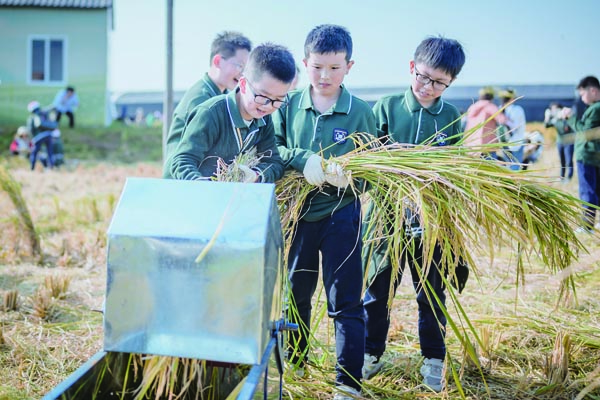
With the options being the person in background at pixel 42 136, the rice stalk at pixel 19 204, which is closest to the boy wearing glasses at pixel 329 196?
the rice stalk at pixel 19 204

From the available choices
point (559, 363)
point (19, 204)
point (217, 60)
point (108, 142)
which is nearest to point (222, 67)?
point (217, 60)

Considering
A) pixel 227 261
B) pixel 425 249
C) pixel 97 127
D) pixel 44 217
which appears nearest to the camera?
pixel 227 261

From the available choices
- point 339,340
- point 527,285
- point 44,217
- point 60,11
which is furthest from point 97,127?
point 339,340

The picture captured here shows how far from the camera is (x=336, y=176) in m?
2.77

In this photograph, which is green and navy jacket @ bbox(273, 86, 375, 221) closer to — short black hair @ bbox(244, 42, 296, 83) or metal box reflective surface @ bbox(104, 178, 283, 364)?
short black hair @ bbox(244, 42, 296, 83)

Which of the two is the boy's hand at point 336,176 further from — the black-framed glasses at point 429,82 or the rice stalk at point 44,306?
the rice stalk at point 44,306

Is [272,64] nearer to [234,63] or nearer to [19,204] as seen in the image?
[234,63]

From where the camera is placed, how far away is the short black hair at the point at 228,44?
13.1ft

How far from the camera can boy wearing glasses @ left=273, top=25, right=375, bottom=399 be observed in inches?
111

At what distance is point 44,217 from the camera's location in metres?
7.86

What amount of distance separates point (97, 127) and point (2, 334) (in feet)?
64.6

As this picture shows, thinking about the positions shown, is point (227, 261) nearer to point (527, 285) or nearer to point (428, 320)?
point (428, 320)

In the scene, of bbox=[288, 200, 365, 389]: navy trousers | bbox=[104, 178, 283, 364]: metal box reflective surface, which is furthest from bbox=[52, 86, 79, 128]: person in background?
bbox=[104, 178, 283, 364]: metal box reflective surface

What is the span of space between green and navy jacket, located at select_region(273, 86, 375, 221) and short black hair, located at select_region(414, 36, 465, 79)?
1.29ft
